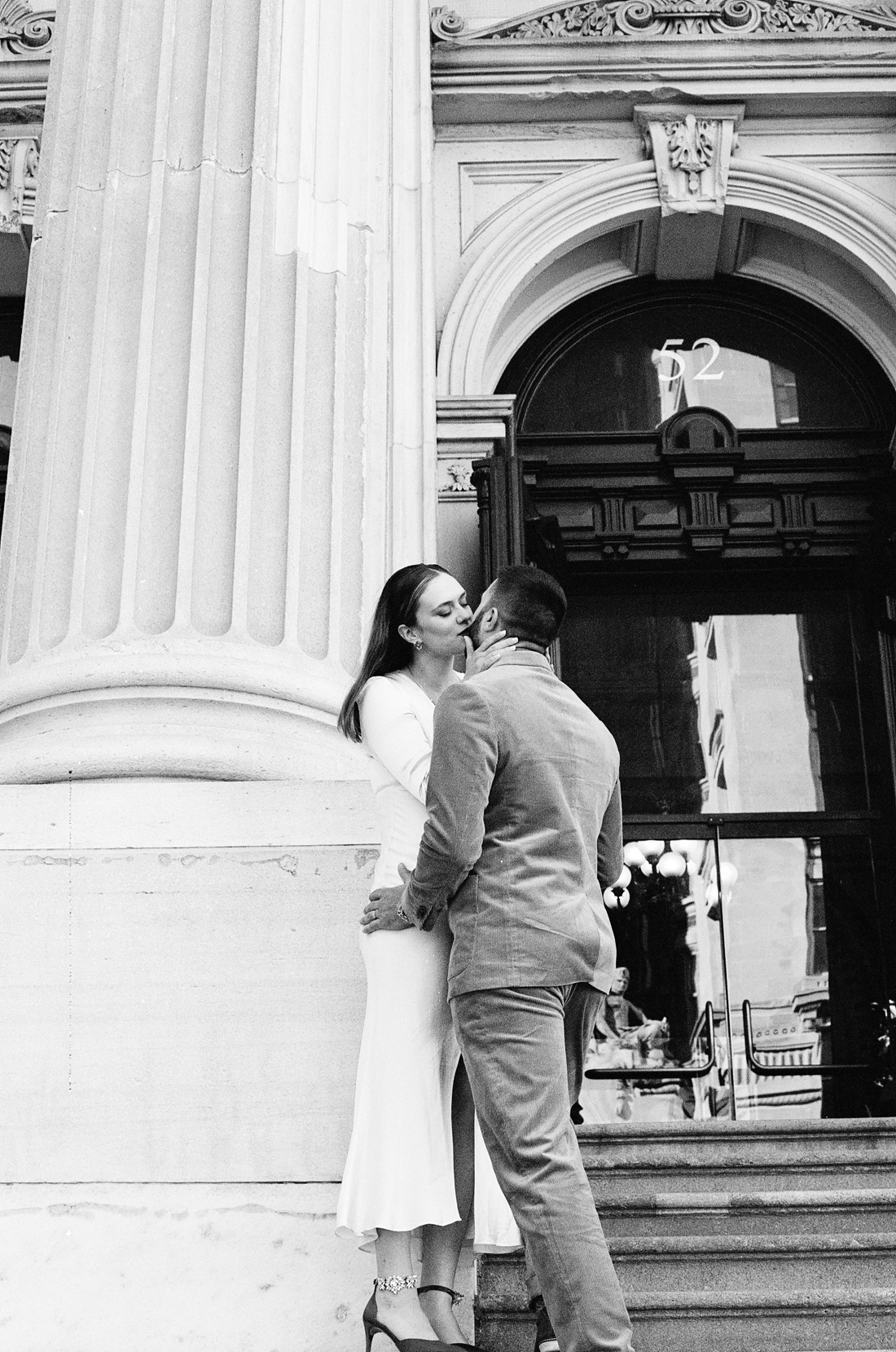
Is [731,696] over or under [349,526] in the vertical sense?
over

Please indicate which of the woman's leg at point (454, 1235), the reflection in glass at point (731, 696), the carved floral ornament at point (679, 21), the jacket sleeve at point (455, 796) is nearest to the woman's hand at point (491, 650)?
the jacket sleeve at point (455, 796)

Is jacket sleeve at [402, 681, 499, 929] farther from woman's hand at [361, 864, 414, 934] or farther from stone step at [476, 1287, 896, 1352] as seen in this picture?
stone step at [476, 1287, 896, 1352]

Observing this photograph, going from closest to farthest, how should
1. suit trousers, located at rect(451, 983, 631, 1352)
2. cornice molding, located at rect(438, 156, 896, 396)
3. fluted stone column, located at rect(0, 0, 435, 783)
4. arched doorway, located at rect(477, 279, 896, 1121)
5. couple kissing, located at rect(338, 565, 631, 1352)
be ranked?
suit trousers, located at rect(451, 983, 631, 1352) < couple kissing, located at rect(338, 565, 631, 1352) < fluted stone column, located at rect(0, 0, 435, 783) < arched doorway, located at rect(477, 279, 896, 1121) < cornice molding, located at rect(438, 156, 896, 396)

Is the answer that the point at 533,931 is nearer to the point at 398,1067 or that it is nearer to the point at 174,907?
the point at 398,1067

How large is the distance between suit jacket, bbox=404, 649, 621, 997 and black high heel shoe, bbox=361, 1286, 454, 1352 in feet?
2.54

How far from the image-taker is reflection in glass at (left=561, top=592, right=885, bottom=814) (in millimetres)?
9578

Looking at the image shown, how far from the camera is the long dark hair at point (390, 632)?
3785 mm

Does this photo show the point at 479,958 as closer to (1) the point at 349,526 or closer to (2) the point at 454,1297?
(2) the point at 454,1297

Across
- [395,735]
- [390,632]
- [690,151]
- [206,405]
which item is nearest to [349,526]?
[206,405]

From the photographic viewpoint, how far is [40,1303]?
3.91m

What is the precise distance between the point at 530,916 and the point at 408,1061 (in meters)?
0.55

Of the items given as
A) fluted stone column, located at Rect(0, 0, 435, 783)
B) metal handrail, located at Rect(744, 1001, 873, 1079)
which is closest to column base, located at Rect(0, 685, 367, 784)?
fluted stone column, located at Rect(0, 0, 435, 783)

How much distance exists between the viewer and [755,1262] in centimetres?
446

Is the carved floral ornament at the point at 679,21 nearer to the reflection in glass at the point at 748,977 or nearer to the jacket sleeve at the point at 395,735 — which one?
the reflection in glass at the point at 748,977
